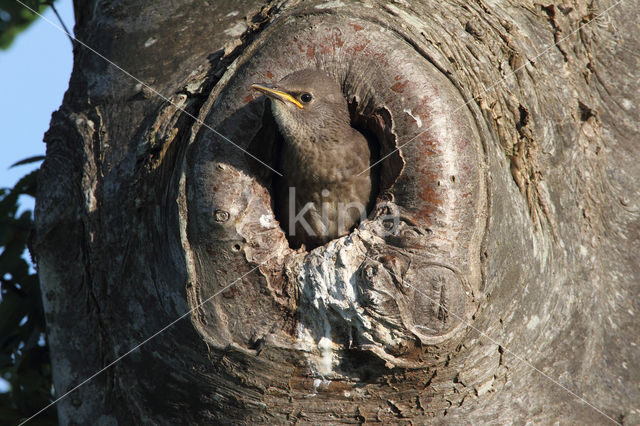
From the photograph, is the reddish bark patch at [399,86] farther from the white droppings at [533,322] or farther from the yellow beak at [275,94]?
the white droppings at [533,322]

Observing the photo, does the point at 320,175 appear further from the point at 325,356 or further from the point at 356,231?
the point at 325,356

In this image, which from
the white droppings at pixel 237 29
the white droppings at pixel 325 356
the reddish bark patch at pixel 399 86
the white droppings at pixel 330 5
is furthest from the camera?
the white droppings at pixel 237 29

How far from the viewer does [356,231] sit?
2367 mm

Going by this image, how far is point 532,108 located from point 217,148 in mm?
1290

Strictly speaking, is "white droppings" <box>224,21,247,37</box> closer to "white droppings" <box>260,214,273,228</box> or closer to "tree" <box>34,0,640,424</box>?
"tree" <box>34,0,640,424</box>

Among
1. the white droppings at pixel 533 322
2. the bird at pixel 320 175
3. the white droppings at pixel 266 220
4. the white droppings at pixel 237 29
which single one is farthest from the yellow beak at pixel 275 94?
the white droppings at pixel 533 322

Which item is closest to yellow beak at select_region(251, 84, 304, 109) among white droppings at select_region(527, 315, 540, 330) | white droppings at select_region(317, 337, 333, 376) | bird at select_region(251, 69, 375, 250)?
bird at select_region(251, 69, 375, 250)

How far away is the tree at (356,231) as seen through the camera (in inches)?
88.9

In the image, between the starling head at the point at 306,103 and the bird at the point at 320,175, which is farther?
the bird at the point at 320,175

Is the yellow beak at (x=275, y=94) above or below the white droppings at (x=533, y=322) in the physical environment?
above

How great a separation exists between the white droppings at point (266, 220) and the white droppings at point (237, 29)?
2.48 ft

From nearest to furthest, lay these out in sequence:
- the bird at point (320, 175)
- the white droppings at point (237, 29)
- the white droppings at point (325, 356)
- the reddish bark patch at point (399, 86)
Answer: the white droppings at point (325, 356), the reddish bark patch at point (399, 86), the white droppings at point (237, 29), the bird at point (320, 175)

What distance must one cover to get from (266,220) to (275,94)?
0.49 m

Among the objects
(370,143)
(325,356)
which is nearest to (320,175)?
(370,143)
